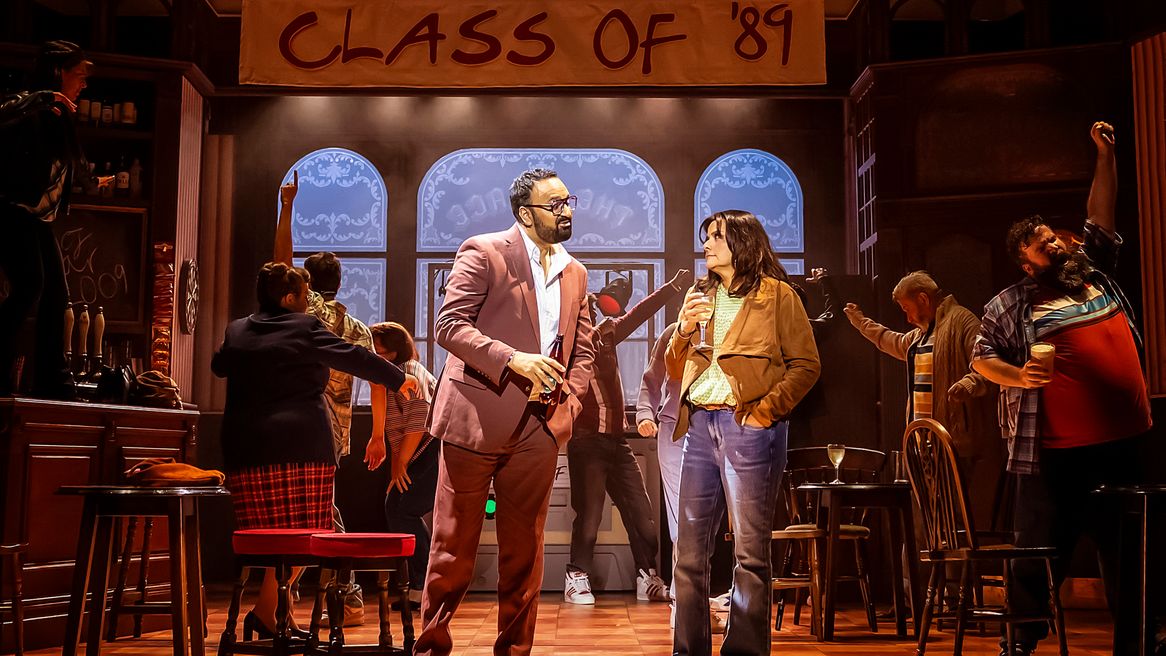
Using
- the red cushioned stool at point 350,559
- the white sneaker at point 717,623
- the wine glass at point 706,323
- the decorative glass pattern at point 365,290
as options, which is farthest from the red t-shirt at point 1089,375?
the decorative glass pattern at point 365,290

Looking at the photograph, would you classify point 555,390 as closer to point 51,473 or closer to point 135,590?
point 51,473

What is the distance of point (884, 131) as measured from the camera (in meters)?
6.96

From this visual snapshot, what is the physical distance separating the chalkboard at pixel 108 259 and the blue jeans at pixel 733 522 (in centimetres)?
488

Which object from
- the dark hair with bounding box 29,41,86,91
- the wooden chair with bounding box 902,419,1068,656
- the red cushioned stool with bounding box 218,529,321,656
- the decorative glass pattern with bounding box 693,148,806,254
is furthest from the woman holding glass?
the decorative glass pattern with bounding box 693,148,806,254

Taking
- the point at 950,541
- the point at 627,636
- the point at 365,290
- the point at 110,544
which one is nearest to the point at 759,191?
the point at 365,290

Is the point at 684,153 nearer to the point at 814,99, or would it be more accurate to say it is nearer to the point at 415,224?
the point at 814,99

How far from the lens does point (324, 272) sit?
17.6 feet

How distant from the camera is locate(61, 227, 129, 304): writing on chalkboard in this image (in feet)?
23.2

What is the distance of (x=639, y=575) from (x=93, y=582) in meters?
3.71

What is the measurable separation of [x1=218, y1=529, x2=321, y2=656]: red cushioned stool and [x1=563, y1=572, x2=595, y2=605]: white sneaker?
2774 mm

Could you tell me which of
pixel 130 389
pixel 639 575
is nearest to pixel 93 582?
pixel 130 389

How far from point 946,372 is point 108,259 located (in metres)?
5.28

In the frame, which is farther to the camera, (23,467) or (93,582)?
(23,467)

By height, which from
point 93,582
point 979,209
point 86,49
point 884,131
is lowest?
point 93,582
